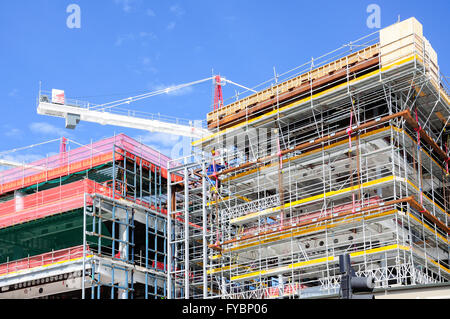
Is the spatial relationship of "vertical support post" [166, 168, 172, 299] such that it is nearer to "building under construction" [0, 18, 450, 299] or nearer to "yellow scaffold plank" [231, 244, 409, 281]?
"building under construction" [0, 18, 450, 299]

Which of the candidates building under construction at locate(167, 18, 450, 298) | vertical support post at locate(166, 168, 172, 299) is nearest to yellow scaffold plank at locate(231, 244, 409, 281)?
building under construction at locate(167, 18, 450, 298)

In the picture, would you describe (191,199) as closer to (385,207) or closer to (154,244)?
(154,244)

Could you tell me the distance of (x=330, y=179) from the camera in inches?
1623

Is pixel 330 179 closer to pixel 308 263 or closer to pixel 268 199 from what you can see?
pixel 308 263

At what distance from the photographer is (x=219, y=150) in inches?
2021

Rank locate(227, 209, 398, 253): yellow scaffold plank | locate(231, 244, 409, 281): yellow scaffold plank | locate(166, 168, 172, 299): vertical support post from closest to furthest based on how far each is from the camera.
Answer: locate(231, 244, 409, 281): yellow scaffold plank
locate(227, 209, 398, 253): yellow scaffold plank
locate(166, 168, 172, 299): vertical support post

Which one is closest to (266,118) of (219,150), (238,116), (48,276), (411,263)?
(238,116)

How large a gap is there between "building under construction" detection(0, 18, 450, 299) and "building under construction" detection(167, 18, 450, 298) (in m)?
0.13

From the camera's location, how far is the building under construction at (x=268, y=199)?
40906 mm

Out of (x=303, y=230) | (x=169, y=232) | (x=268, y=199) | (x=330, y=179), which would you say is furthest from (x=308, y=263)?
(x=169, y=232)

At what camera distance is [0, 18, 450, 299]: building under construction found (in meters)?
40.9

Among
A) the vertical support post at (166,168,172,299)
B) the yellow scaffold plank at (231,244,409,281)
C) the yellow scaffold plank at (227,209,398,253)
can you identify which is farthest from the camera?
the vertical support post at (166,168,172,299)

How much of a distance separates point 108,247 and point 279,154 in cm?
1307

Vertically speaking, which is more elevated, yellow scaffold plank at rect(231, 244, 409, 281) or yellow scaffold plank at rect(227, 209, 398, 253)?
yellow scaffold plank at rect(227, 209, 398, 253)
